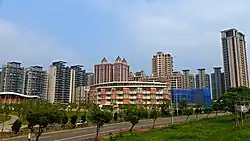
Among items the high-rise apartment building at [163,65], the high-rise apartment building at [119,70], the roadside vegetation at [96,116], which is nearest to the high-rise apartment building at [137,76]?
the high-rise apartment building at [163,65]

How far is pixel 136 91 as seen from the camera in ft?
257

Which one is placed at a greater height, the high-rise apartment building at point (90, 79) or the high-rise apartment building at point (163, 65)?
the high-rise apartment building at point (163, 65)

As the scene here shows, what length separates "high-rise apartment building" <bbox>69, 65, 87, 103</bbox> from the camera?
108581 millimetres

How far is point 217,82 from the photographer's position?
104 m

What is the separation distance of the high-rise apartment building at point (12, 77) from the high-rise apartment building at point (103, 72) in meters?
29.9

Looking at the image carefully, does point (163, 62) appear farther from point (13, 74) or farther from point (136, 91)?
point (13, 74)

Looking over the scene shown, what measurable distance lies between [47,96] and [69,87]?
904 centimetres

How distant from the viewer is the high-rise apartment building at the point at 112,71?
10881 centimetres

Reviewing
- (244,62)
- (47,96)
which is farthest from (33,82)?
(244,62)

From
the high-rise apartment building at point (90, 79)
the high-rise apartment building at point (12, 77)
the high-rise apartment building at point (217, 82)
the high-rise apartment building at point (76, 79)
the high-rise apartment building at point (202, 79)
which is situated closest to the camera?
the high-rise apartment building at point (12, 77)

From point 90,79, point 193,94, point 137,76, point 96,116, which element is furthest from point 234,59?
point 96,116

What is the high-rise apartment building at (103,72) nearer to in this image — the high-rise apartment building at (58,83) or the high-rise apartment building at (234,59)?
the high-rise apartment building at (58,83)

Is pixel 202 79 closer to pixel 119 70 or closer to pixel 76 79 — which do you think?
pixel 119 70

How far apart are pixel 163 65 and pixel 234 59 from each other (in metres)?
36.1
